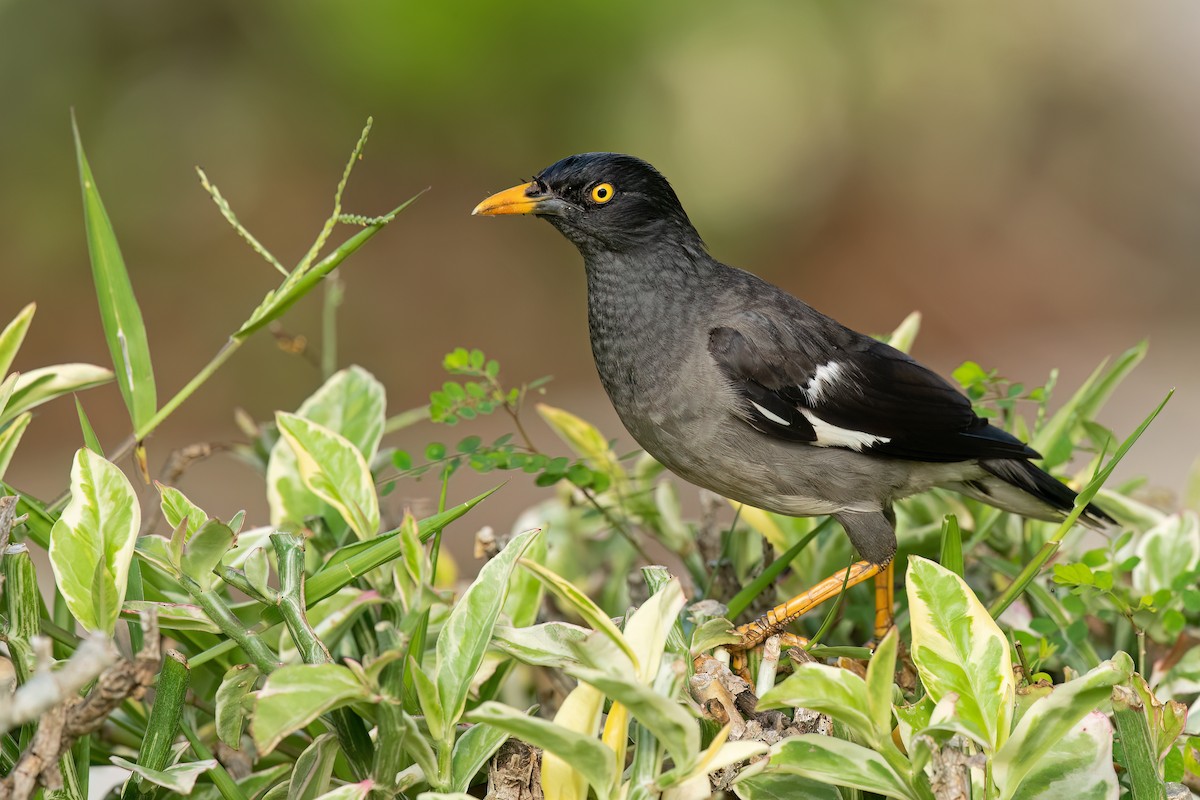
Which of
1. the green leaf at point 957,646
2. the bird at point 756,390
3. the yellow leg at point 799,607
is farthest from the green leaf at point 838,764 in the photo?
the bird at point 756,390

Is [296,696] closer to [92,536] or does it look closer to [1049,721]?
[92,536]

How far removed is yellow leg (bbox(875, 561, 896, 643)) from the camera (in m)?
2.40

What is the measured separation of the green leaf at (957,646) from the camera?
5.06 feet

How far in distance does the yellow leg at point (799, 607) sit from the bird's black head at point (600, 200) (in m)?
0.93

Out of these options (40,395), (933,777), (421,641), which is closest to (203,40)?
(40,395)

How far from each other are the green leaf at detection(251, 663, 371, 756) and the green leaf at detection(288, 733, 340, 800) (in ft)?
0.79

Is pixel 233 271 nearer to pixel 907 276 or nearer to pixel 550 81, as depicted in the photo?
pixel 550 81

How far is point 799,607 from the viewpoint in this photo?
2389 millimetres

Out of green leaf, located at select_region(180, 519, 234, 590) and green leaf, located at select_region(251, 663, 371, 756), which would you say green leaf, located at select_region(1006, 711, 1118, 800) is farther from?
green leaf, located at select_region(180, 519, 234, 590)

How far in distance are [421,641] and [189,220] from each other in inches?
249

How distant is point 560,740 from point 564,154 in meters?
5.80

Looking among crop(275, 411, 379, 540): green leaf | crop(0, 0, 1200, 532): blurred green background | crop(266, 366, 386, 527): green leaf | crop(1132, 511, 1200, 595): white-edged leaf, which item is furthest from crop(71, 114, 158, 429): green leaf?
crop(0, 0, 1200, 532): blurred green background

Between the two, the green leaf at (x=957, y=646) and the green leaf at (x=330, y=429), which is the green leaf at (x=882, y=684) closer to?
the green leaf at (x=957, y=646)

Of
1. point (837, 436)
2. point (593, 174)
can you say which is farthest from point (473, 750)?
point (593, 174)
